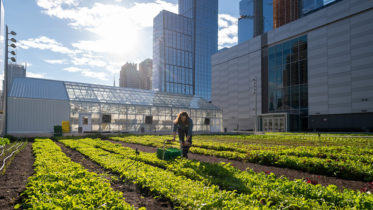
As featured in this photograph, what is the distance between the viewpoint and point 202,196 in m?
4.53

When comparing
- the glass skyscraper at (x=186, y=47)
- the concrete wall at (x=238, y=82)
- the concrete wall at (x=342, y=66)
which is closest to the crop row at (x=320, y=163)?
the concrete wall at (x=342, y=66)

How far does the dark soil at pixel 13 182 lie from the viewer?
4926 mm

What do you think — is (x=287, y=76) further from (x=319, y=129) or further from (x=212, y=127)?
(x=212, y=127)

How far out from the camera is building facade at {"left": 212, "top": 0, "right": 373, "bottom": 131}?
116ft

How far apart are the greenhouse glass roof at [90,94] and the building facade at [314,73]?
14.8m

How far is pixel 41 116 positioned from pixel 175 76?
107674mm

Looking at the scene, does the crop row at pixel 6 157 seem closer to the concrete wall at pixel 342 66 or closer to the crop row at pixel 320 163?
the crop row at pixel 320 163

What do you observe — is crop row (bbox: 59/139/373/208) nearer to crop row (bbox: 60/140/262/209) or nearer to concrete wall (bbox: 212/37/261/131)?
crop row (bbox: 60/140/262/209)

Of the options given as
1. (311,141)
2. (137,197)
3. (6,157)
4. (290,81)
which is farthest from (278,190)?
(290,81)

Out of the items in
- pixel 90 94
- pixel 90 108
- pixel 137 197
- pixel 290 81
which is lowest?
pixel 137 197

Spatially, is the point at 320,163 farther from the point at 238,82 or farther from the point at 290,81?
the point at 238,82

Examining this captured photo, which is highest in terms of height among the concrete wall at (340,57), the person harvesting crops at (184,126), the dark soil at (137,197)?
the concrete wall at (340,57)

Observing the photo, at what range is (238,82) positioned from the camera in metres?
58.4

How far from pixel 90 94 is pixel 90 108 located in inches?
111
